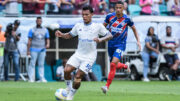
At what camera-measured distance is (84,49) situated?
12602 mm

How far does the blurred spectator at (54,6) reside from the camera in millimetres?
25481

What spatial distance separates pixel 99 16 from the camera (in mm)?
25484

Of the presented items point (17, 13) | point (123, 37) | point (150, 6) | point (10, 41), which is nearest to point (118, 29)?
point (123, 37)

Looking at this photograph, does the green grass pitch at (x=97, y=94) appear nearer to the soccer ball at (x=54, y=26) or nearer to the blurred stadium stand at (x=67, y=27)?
the soccer ball at (x=54, y=26)

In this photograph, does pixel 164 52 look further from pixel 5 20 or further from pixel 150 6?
pixel 5 20

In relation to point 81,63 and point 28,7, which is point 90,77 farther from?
point 81,63

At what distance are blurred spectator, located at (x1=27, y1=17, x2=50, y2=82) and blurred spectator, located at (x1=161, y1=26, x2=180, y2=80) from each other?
5.33 meters

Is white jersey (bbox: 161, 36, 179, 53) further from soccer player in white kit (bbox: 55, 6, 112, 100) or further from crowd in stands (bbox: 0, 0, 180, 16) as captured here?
soccer player in white kit (bbox: 55, 6, 112, 100)

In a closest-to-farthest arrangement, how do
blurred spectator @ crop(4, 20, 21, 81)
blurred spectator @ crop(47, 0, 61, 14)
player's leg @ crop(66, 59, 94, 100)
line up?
player's leg @ crop(66, 59, 94, 100) → blurred spectator @ crop(4, 20, 21, 81) → blurred spectator @ crop(47, 0, 61, 14)

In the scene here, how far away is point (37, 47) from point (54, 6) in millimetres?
3680

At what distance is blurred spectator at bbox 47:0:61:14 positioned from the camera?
25481 mm

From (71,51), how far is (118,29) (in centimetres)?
1107

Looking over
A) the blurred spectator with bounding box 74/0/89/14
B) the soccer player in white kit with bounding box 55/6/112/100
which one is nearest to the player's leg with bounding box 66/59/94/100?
the soccer player in white kit with bounding box 55/6/112/100

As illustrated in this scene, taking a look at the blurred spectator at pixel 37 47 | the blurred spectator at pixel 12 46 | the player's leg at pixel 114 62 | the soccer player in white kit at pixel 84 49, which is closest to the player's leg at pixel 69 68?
the soccer player in white kit at pixel 84 49
